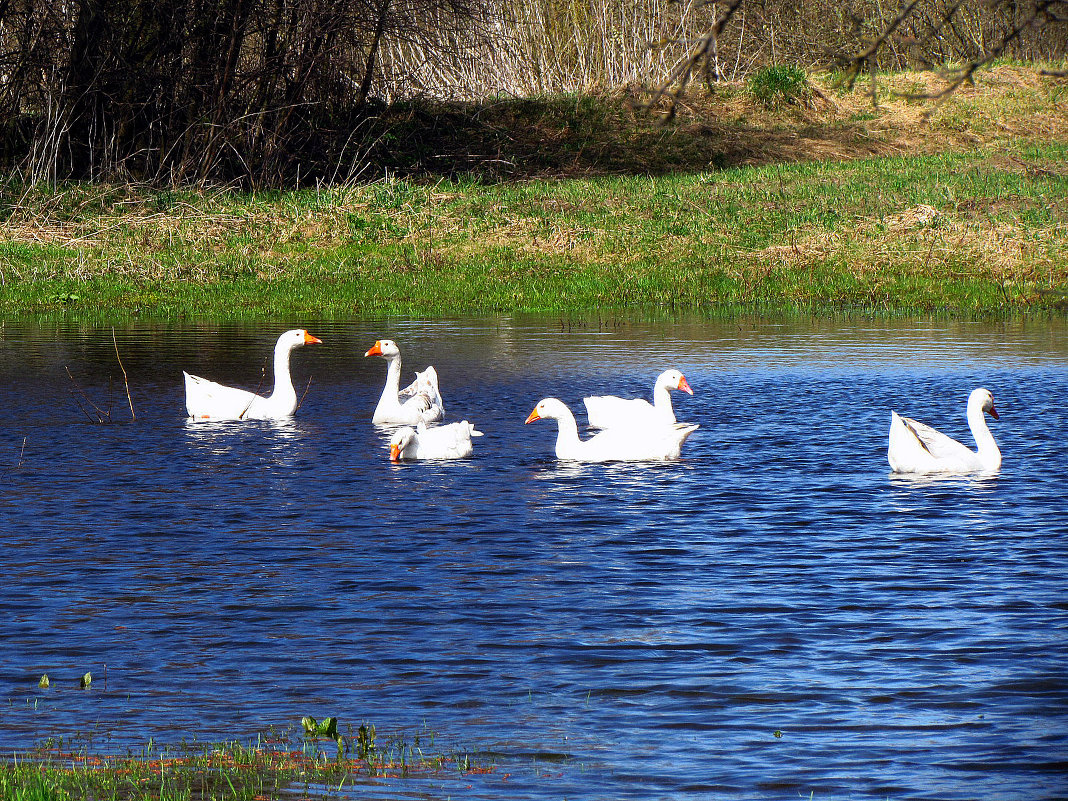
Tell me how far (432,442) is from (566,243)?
59.8 feet

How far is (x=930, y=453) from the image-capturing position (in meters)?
12.6

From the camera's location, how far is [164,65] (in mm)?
37250

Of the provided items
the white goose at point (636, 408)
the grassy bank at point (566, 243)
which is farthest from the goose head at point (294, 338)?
the grassy bank at point (566, 243)

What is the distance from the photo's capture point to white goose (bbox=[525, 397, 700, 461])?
13375 millimetres

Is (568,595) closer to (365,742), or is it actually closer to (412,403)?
(365,742)

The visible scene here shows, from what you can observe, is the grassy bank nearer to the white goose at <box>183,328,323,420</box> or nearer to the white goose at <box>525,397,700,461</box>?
the white goose at <box>183,328,323,420</box>

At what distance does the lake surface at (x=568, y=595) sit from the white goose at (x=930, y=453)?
0.23 metres

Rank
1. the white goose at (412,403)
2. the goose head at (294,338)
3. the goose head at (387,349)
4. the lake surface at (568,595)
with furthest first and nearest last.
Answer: the goose head at (294,338) < the goose head at (387,349) < the white goose at (412,403) < the lake surface at (568,595)

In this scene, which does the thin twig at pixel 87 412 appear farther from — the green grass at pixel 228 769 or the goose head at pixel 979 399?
the green grass at pixel 228 769

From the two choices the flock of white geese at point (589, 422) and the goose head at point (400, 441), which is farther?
the goose head at point (400, 441)

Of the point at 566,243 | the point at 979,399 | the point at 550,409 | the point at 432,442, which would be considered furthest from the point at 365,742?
the point at 566,243

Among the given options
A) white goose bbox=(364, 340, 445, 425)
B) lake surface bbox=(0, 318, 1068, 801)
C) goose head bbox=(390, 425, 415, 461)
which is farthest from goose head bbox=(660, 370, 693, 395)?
goose head bbox=(390, 425, 415, 461)

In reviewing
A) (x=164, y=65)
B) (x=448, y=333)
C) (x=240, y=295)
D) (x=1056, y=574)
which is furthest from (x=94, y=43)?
(x=1056, y=574)

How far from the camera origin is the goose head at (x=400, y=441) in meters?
13.5
